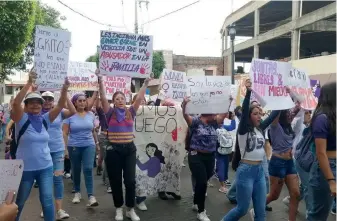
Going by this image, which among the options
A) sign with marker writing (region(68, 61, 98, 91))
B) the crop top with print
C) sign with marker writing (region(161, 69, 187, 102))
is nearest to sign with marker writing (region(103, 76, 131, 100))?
sign with marker writing (region(161, 69, 187, 102))

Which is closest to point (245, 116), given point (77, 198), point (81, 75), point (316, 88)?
point (77, 198)

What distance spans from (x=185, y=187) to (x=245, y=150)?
11.1ft

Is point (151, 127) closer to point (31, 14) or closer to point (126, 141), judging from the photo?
point (126, 141)

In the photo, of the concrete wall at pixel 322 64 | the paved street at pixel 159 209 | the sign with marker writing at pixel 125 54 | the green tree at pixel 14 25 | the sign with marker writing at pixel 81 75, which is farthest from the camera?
the concrete wall at pixel 322 64

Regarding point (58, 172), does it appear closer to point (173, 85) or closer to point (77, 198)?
point (77, 198)

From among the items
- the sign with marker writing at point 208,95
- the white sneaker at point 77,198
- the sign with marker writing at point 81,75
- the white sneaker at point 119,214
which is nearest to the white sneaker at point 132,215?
the white sneaker at point 119,214

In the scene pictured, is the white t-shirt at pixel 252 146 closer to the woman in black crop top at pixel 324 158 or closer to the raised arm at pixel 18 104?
the woman in black crop top at pixel 324 158

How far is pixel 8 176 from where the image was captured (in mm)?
3021

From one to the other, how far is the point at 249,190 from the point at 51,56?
2841 mm

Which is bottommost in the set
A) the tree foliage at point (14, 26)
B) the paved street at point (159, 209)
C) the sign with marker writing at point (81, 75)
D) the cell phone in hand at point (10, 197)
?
the paved street at point (159, 209)

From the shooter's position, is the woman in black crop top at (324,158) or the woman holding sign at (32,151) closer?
the woman in black crop top at (324,158)

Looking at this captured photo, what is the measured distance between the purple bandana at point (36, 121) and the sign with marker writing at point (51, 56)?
0.63 metres

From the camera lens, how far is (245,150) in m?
4.57

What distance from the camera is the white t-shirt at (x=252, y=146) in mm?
4551
